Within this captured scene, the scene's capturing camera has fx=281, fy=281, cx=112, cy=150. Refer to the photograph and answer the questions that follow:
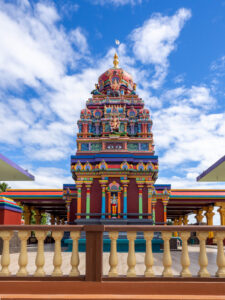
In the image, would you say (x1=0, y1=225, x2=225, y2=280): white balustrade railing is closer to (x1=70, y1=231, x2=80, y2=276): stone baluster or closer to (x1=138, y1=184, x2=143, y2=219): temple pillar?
(x1=70, y1=231, x2=80, y2=276): stone baluster

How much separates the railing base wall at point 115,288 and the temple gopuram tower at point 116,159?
12323 mm

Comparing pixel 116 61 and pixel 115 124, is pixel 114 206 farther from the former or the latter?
pixel 116 61


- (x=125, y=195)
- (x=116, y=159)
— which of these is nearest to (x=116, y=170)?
(x=116, y=159)

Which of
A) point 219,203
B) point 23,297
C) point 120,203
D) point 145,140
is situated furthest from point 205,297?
point 219,203

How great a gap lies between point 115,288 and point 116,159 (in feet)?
43.0

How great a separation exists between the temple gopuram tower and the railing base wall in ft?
40.4

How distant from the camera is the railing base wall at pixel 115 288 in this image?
3473mm

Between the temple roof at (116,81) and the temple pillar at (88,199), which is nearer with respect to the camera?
the temple pillar at (88,199)

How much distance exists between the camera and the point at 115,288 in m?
3.51

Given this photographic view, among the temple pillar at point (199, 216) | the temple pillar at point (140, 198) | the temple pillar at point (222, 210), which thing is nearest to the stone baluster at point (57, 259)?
the temple pillar at point (140, 198)

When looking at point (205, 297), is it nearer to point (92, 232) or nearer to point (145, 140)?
point (92, 232)

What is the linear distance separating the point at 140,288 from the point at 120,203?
41.9 feet

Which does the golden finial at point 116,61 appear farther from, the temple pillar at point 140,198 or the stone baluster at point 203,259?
the stone baluster at point 203,259

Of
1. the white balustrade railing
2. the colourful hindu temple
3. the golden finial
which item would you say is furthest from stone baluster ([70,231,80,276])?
the golden finial
